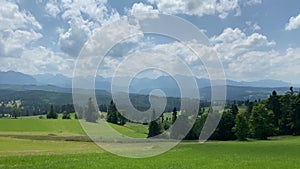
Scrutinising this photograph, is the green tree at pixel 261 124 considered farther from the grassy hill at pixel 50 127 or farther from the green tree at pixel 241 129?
the grassy hill at pixel 50 127

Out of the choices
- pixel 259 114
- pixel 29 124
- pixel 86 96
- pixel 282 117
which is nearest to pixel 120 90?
pixel 86 96

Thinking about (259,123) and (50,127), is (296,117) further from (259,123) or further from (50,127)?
(50,127)

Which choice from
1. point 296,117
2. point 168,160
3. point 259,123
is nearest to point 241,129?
point 259,123

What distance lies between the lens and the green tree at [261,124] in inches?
3642

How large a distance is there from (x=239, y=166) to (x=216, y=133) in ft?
226

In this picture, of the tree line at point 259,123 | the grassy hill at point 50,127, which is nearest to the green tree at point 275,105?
the tree line at point 259,123

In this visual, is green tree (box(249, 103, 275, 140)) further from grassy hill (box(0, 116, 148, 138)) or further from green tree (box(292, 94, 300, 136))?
grassy hill (box(0, 116, 148, 138))

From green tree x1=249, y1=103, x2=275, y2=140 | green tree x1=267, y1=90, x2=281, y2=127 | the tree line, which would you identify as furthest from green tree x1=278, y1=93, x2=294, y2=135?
green tree x1=249, y1=103, x2=275, y2=140

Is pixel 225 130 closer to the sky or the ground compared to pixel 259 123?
closer to the ground

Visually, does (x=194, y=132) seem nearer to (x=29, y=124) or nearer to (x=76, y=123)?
(x=76, y=123)

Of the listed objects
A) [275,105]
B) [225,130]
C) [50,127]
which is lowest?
[50,127]

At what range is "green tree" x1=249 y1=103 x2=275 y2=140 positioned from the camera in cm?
9250

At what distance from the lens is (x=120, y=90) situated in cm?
2309

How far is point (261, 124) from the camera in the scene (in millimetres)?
92875
